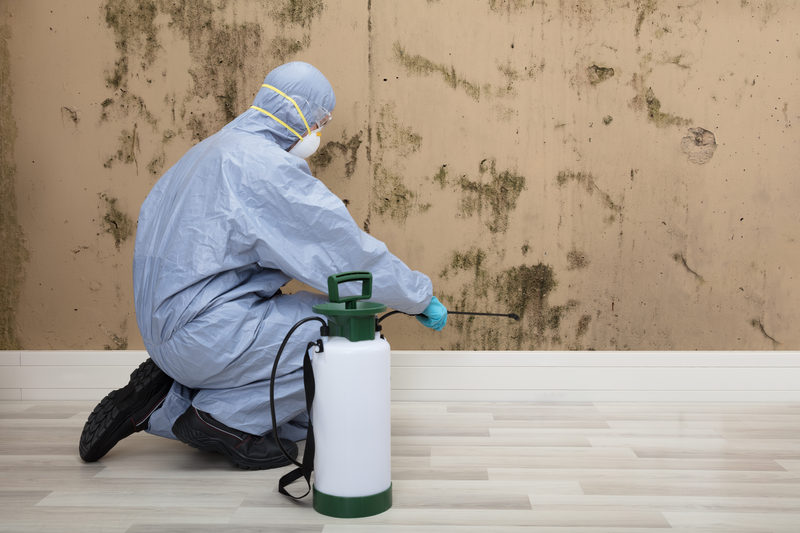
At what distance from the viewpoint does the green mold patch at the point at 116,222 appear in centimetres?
208

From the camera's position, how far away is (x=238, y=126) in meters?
1.57

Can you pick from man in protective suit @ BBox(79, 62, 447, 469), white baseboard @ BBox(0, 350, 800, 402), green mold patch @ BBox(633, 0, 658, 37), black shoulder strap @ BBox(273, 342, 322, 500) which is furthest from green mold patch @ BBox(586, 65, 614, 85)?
black shoulder strap @ BBox(273, 342, 322, 500)

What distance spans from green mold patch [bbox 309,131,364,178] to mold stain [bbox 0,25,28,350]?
1.08 meters

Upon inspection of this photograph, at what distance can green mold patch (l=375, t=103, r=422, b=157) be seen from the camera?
2.06 meters

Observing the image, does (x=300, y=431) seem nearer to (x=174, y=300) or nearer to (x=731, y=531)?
(x=174, y=300)

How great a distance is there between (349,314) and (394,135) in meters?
1.09

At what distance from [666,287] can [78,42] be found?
225 cm

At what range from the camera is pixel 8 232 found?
209 centimetres

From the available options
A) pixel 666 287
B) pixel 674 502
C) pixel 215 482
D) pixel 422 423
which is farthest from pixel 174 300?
pixel 666 287

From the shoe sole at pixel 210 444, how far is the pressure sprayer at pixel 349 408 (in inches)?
11.8

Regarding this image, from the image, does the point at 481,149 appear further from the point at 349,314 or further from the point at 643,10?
the point at 349,314

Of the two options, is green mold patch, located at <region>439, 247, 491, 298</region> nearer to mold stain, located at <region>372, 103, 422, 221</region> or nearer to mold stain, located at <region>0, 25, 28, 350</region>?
mold stain, located at <region>372, 103, 422, 221</region>

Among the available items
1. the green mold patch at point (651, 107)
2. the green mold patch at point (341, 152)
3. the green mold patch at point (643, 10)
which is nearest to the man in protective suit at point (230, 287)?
the green mold patch at point (341, 152)

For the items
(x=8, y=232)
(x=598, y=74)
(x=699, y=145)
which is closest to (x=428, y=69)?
(x=598, y=74)
